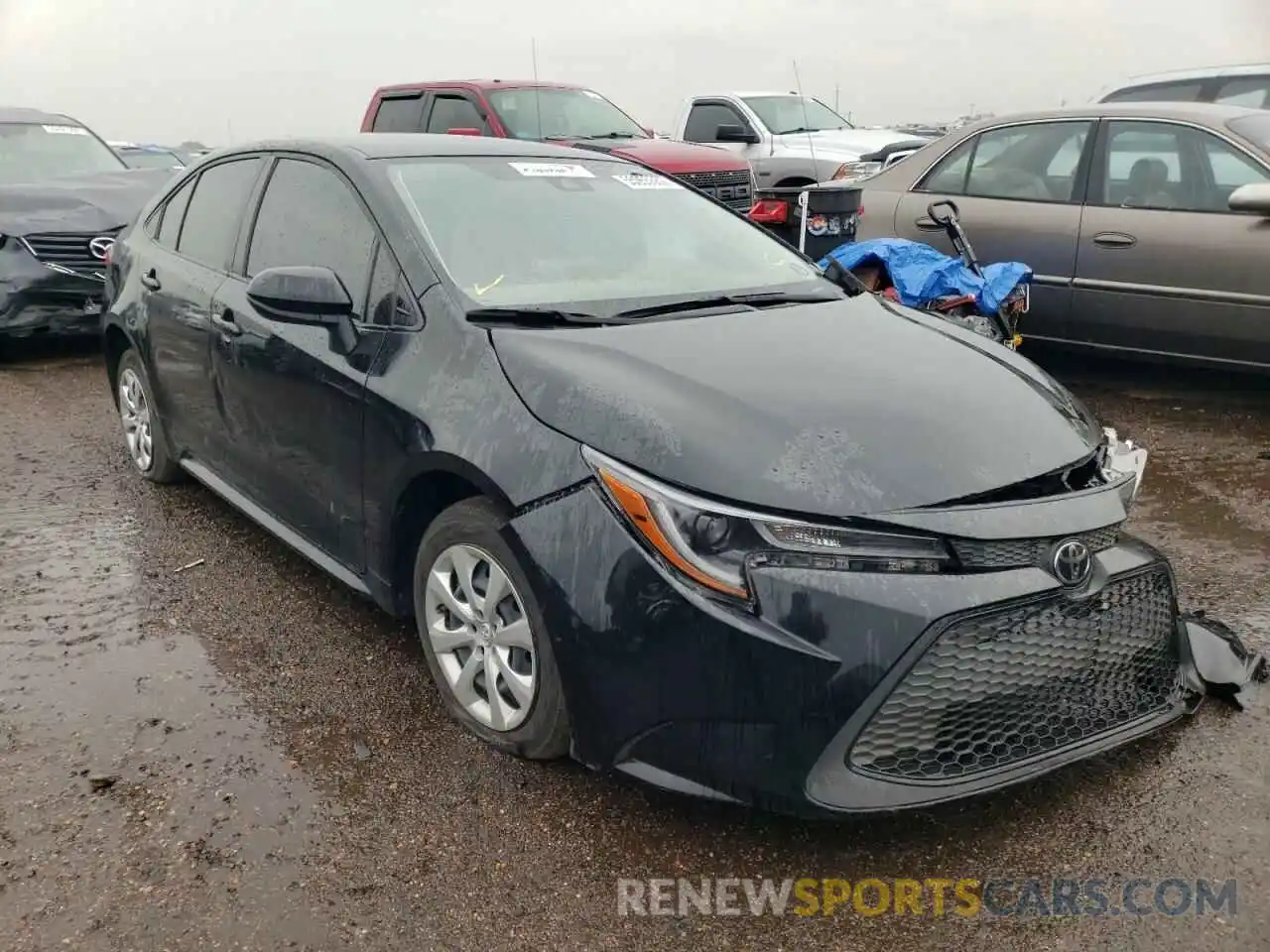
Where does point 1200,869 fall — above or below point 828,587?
below

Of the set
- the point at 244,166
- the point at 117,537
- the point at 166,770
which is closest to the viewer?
the point at 166,770

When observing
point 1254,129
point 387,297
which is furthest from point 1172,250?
point 387,297

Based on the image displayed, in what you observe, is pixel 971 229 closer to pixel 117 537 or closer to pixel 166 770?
pixel 117 537

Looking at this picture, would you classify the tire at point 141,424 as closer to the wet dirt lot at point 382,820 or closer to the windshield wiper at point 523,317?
the wet dirt lot at point 382,820

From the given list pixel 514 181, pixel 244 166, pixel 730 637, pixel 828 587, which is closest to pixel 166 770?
pixel 730 637

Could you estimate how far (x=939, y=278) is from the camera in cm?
539

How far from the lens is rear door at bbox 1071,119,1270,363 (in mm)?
5328

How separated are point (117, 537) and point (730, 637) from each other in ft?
10.4

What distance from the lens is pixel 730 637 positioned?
2143 mm

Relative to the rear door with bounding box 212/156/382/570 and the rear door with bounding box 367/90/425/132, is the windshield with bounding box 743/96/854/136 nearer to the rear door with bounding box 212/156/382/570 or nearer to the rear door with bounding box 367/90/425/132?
A: the rear door with bounding box 367/90/425/132

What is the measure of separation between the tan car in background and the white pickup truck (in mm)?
3967

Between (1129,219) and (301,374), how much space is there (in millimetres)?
4518

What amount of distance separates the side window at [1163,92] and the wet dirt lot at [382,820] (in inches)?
257

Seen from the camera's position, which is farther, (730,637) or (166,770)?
(166,770)
